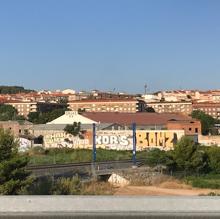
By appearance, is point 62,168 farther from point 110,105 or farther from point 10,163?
point 110,105

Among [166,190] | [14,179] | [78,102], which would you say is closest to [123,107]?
[78,102]

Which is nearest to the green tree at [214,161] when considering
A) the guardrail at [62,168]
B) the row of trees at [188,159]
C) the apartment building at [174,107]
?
the row of trees at [188,159]

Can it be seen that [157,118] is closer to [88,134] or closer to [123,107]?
[88,134]

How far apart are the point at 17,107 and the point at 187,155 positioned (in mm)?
128399

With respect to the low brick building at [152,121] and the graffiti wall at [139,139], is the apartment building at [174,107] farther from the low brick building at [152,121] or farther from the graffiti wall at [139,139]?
the graffiti wall at [139,139]

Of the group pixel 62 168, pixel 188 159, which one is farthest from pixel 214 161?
pixel 62 168

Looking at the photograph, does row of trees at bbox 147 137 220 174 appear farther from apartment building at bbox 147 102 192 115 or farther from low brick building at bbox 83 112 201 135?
apartment building at bbox 147 102 192 115

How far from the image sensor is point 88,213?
15.1ft

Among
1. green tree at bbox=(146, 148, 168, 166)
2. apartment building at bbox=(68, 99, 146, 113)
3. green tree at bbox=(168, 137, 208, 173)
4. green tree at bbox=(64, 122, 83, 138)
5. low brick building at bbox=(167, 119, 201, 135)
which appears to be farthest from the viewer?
apartment building at bbox=(68, 99, 146, 113)

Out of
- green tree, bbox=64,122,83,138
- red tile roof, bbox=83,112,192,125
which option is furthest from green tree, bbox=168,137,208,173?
red tile roof, bbox=83,112,192,125

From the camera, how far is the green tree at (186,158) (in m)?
41.7

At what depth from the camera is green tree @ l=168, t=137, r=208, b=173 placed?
4166cm

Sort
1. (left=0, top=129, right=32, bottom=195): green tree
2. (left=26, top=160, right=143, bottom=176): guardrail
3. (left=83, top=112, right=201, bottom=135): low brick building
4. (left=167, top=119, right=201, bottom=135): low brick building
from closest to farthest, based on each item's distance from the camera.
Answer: (left=0, top=129, right=32, bottom=195): green tree
(left=26, top=160, right=143, bottom=176): guardrail
(left=167, top=119, right=201, bottom=135): low brick building
(left=83, top=112, right=201, bottom=135): low brick building

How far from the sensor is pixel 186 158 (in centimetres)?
4166
